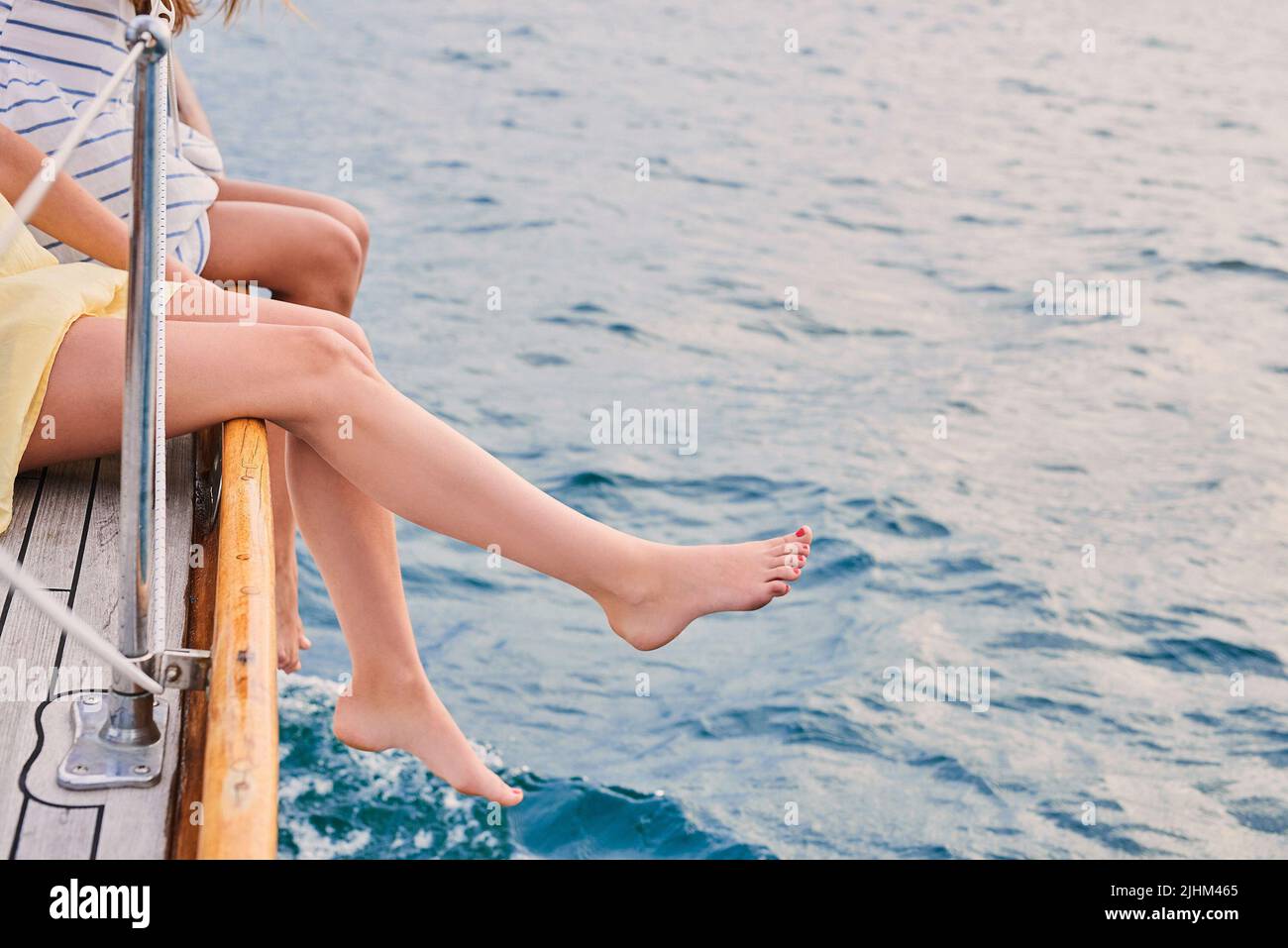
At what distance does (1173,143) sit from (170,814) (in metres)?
9.72

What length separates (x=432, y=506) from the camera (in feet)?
6.90

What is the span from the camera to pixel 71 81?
2.61 meters

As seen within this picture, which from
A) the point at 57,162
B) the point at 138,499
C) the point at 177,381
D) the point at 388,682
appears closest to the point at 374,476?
the point at 177,381

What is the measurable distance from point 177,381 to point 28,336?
19cm

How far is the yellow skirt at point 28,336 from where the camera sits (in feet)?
Result: 6.36

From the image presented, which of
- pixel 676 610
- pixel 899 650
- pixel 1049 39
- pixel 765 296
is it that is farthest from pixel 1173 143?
pixel 676 610

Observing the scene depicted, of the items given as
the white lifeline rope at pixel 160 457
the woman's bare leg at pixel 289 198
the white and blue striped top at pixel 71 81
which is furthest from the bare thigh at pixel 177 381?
the woman's bare leg at pixel 289 198

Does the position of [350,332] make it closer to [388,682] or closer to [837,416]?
[388,682]

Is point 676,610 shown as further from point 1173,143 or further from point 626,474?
point 1173,143

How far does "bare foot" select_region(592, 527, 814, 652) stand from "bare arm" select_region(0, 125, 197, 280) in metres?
0.82

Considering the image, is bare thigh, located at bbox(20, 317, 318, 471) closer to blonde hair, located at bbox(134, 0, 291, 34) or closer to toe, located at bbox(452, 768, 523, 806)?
toe, located at bbox(452, 768, 523, 806)

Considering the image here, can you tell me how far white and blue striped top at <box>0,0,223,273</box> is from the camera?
8.34ft

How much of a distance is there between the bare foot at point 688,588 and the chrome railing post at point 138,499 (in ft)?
2.56

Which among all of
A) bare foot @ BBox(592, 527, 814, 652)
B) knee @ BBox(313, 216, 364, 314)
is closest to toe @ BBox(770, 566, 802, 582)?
bare foot @ BBox(592, 527, 814, 652)
